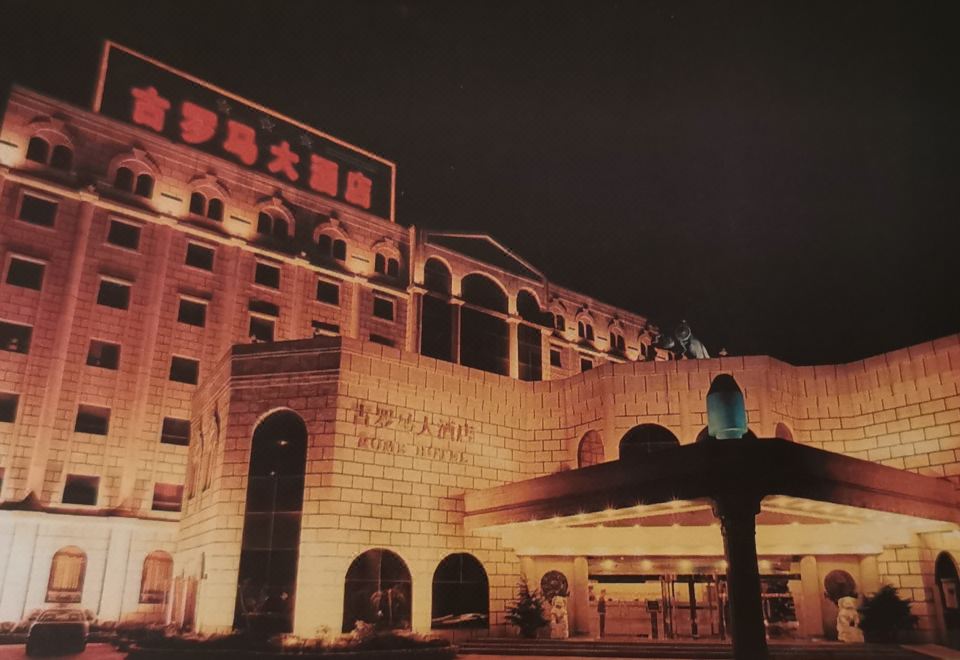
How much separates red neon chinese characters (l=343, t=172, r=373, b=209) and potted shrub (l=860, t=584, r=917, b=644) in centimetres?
3538

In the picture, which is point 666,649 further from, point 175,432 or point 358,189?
point 358,189

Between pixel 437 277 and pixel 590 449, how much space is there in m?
22.4

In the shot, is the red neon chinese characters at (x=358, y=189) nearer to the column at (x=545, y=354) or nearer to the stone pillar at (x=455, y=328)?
the stone pillar at (x=455, y=328)

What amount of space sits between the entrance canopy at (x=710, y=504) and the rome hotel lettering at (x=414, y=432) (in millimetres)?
1881

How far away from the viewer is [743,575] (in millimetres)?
16422

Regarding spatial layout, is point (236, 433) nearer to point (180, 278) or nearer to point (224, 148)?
point (180, 278)

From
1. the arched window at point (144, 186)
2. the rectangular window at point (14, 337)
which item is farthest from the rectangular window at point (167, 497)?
the arched window at point (144, 186)

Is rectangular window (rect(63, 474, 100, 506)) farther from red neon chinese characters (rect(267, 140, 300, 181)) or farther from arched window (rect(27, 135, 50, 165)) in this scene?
red neon chinese characters (rect(267, 140, 300, 181))

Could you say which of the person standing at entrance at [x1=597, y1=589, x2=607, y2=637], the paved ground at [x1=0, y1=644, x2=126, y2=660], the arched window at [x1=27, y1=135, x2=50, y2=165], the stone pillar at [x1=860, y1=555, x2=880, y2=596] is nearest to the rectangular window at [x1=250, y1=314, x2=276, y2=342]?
the arched window at [x1=27, y1=135, x2=50, y2=165]

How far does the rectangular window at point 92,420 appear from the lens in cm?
3362

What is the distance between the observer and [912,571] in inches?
901

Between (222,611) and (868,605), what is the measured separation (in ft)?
62.9

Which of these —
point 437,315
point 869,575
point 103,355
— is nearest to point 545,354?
point 437,315

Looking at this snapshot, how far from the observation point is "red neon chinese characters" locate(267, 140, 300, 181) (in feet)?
143
